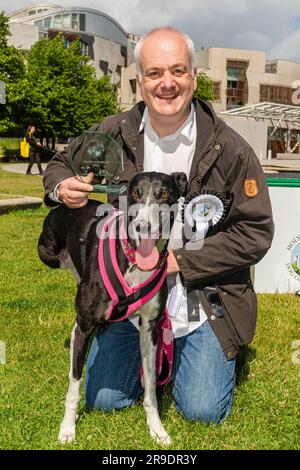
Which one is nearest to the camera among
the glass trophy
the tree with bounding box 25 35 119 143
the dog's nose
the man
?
the dog's nose

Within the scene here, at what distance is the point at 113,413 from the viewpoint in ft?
12.0

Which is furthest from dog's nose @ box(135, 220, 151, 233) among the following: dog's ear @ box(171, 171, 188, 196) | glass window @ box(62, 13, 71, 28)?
glass window @ box(62, 13, 71, 28)

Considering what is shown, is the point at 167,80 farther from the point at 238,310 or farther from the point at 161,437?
the point at 161,437

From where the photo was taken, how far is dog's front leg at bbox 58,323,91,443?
10.5ft

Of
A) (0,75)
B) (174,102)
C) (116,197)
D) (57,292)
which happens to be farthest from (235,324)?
(0,75)

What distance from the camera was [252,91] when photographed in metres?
77.9

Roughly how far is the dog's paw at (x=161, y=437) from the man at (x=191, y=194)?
0.37m

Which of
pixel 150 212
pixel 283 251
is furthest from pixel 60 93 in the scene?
pixel 150 212

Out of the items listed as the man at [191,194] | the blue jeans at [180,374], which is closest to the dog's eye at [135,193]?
the man at [191,194]

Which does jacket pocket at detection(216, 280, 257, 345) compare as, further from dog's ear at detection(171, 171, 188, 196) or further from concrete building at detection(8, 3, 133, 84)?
concrete building at detection(8, 3, 133, 84)

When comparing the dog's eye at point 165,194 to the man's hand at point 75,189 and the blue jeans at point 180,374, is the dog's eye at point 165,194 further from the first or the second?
the blue jeans at point 180,374

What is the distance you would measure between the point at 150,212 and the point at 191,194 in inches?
28.9

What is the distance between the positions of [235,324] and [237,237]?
611 millimetres
